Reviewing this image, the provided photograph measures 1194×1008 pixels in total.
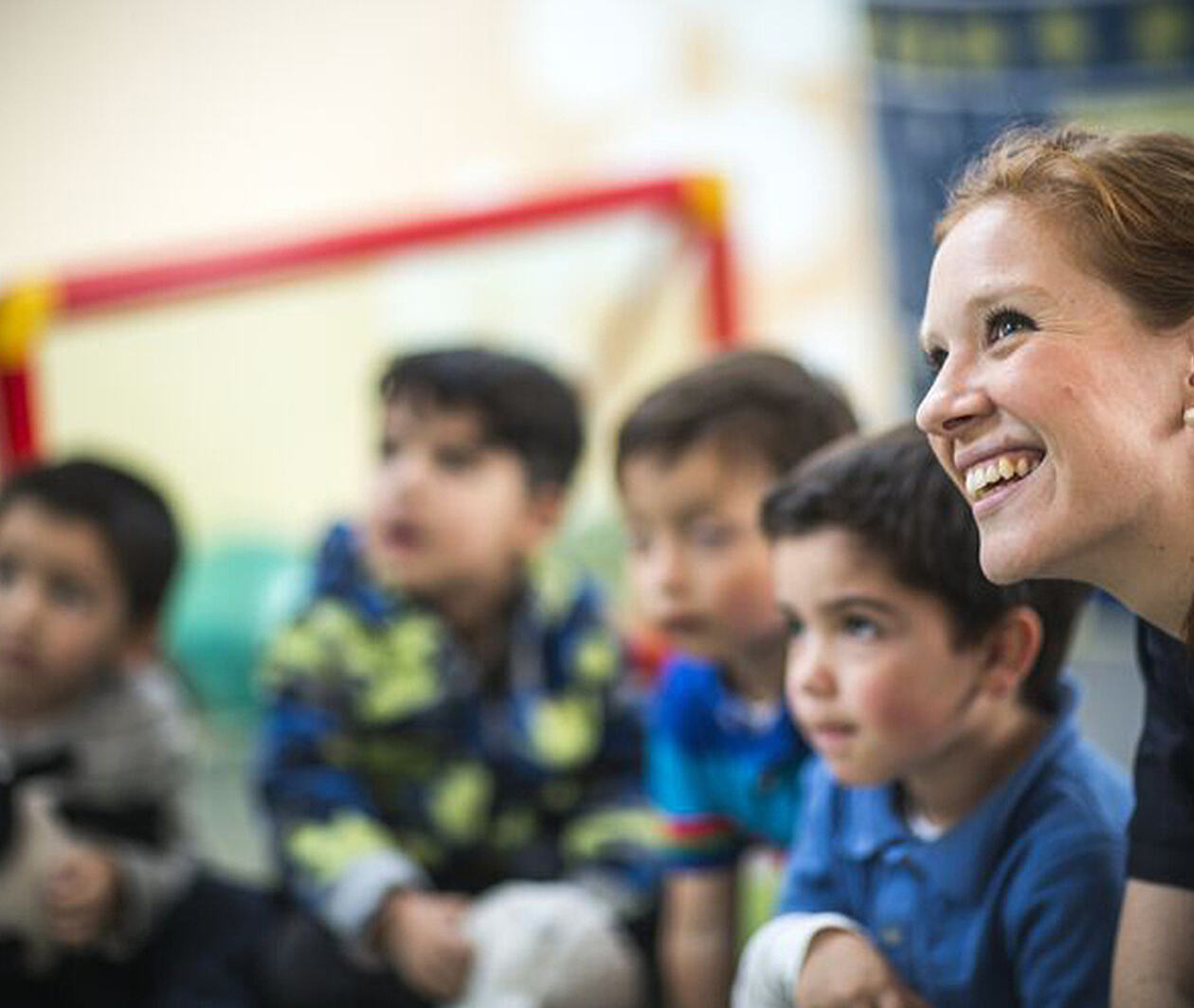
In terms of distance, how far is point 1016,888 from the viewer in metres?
1.01

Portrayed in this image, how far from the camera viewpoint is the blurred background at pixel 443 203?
6.81ft

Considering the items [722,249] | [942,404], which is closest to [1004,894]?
[942,404]

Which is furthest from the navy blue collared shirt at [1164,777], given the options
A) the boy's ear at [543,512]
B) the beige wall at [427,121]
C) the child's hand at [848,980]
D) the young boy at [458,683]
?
the beige wall at [427,121]

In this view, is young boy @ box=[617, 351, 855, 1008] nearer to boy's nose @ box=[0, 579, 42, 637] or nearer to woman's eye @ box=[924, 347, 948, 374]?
woman's eye @ box=[924, 347, 948, 374]

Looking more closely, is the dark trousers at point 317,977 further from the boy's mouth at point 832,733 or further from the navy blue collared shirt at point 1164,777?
the navy blue collared shirt at point 1164,777

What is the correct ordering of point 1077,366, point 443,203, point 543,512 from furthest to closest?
point 443,203, point 543,512, point 1077,366

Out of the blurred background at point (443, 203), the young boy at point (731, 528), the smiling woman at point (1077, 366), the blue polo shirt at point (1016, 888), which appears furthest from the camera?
the blurred background at point (443, 203)

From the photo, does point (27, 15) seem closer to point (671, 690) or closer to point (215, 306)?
point (215, 306)

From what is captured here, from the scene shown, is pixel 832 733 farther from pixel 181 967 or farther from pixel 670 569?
pixel 181 967

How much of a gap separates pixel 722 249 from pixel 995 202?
4.17 ft

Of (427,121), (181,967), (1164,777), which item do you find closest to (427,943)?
(181,967)

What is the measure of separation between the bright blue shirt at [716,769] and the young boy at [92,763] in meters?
0.38

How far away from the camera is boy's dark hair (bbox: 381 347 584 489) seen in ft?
5.24

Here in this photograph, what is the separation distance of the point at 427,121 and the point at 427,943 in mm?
1870
